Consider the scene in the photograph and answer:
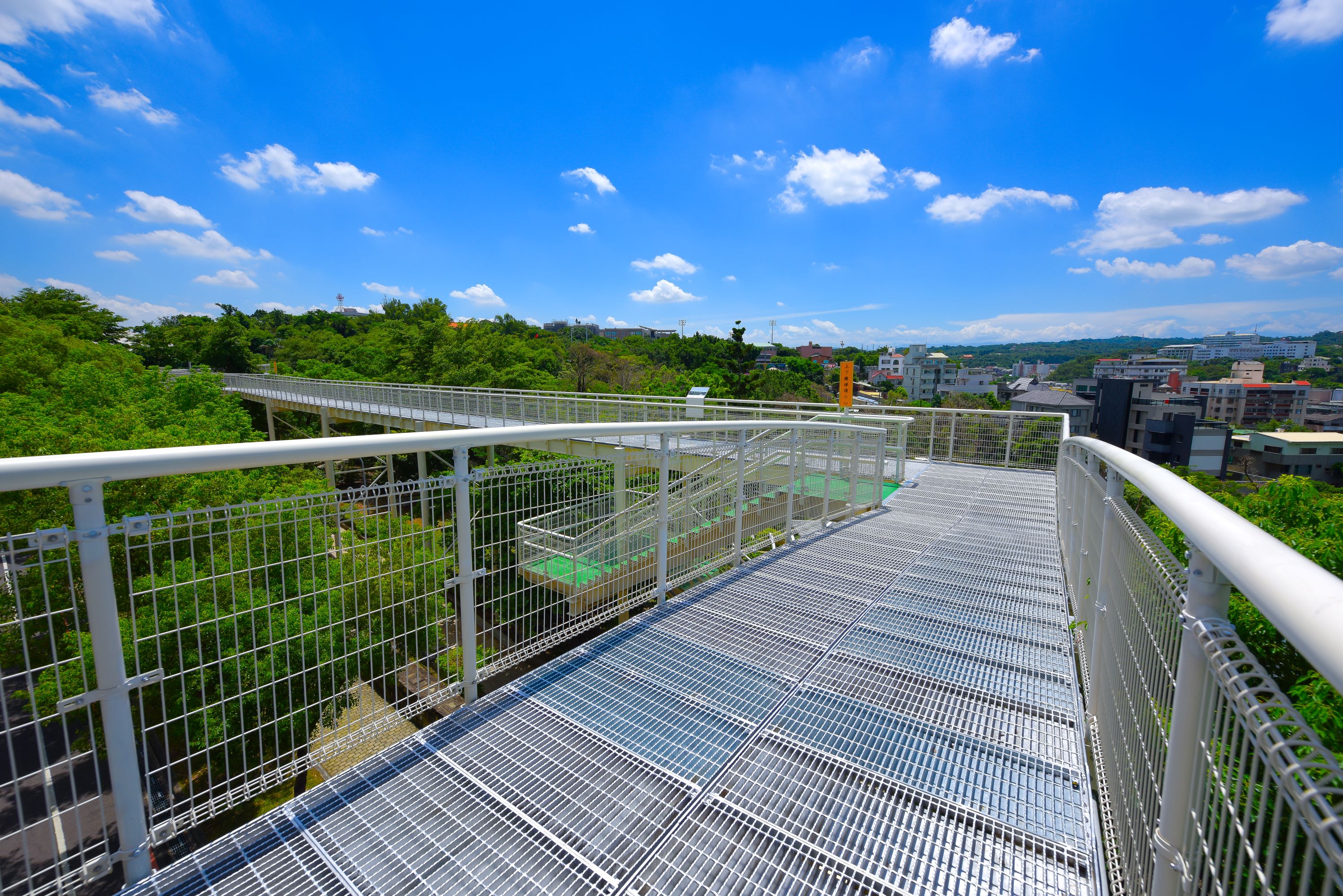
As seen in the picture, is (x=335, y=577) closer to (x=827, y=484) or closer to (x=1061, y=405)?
(x=827, y=484)

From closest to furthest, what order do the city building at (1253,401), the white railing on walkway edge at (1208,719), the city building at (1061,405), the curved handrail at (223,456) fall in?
1. the white railing on walkway edge at (1208,719)
2. the curved handrail at (223,456)
3. the city building at (1061,405)
4. the city building at (1253,401)

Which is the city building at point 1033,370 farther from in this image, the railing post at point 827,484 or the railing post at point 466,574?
the railing post at point 466,574

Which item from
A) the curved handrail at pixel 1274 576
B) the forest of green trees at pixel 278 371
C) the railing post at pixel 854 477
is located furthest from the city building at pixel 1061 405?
the curved handrail at pixel 1274 576

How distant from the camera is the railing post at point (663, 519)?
409 centimetres

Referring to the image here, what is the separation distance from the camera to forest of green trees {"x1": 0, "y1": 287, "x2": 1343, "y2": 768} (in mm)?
4154

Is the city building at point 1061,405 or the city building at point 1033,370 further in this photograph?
the city building at point 1033,370

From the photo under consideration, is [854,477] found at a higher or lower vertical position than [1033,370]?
lower

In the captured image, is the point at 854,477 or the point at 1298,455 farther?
the point at 1298,455

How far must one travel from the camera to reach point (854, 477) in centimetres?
754

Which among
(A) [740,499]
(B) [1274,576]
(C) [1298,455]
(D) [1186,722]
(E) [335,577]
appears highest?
(B) [1274,576]

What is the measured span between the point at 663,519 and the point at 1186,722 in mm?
→ 3168

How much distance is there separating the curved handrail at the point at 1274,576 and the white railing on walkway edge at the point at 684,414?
335 inches

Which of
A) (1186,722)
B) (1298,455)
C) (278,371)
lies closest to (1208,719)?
(1186,722)

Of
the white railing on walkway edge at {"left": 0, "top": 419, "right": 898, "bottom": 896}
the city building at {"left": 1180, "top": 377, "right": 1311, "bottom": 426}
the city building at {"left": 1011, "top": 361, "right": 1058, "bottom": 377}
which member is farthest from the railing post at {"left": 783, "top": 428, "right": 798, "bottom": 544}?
the city building at {"left": 1011, "top": 361, "right": 1058, "bottom": 377}
